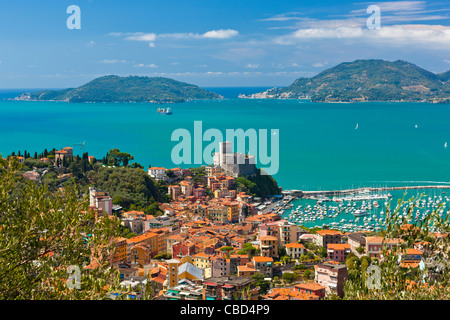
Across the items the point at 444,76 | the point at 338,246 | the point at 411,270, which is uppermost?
the point at 444,76

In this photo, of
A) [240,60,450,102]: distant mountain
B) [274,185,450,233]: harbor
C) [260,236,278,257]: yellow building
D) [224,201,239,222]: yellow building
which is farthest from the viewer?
[240,60,450,102]: distant mountain

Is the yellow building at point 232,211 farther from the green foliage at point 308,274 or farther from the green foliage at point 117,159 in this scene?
the green foliage at point 308,274

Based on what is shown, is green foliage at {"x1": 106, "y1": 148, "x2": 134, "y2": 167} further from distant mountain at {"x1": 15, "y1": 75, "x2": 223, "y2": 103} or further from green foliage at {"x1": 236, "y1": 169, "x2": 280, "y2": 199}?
distant mountain at {"x1": 15, "y1": 75, "x2": 223, "y2": 103}

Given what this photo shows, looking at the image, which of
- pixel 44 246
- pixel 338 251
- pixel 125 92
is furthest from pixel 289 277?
pixel 125 92

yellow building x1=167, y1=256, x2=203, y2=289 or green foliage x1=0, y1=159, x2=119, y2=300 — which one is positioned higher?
green foliage x1=0, y1=159, x2=119, y2=300

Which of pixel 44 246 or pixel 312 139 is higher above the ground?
pixel 44 246

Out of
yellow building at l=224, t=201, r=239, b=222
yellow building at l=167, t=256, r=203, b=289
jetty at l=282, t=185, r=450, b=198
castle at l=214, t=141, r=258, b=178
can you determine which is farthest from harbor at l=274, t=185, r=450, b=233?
yellow building at l=167, t=256, r=203, b=289

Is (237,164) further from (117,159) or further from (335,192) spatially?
(117,159)

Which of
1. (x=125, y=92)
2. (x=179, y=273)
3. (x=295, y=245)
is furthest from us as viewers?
(x=125, y=92)

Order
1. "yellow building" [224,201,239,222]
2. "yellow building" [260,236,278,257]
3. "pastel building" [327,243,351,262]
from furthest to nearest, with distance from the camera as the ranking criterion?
"yellow building" [224,201,239,222] < "yellow building" [260,236,278,257] < "pastel building" [327,243,351,262]
